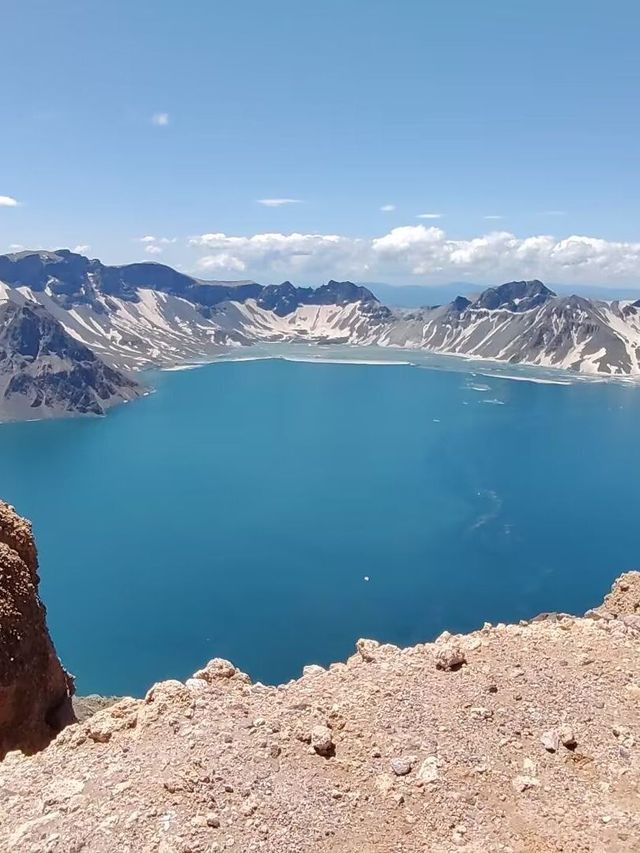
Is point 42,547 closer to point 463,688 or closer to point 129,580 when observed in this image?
point 129,580

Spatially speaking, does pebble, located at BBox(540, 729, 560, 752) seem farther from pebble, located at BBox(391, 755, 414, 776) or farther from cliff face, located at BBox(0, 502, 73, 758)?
cliff face, located at BBox(0, 502, 73, 758)

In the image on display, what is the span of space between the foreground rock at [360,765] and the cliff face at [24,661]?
3543 mm

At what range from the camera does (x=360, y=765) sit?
32.6 ft

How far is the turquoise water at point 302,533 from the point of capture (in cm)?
6319

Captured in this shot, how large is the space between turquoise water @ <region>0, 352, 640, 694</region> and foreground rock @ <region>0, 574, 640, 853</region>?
147 feet

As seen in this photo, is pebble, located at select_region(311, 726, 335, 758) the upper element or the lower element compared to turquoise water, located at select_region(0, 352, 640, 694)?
upper

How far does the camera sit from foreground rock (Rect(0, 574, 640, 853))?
28.1ft

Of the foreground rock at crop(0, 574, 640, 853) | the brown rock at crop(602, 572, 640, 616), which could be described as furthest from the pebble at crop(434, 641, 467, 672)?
the brown rock at crop(602, 572, 640, 616)

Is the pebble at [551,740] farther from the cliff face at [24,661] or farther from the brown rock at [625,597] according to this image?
the cliff face at [24,661]

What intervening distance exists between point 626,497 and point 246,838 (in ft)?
369

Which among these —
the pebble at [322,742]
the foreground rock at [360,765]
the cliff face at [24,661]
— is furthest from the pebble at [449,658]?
the cliff face at [24,661]

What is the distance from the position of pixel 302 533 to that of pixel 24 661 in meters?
76.5

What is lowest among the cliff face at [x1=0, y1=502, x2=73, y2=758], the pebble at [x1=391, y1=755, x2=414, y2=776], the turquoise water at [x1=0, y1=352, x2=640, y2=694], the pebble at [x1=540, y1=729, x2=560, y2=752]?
the turquoise water at [x1=0, y1=352, x2=640, y2=694]

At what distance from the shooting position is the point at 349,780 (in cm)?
963
